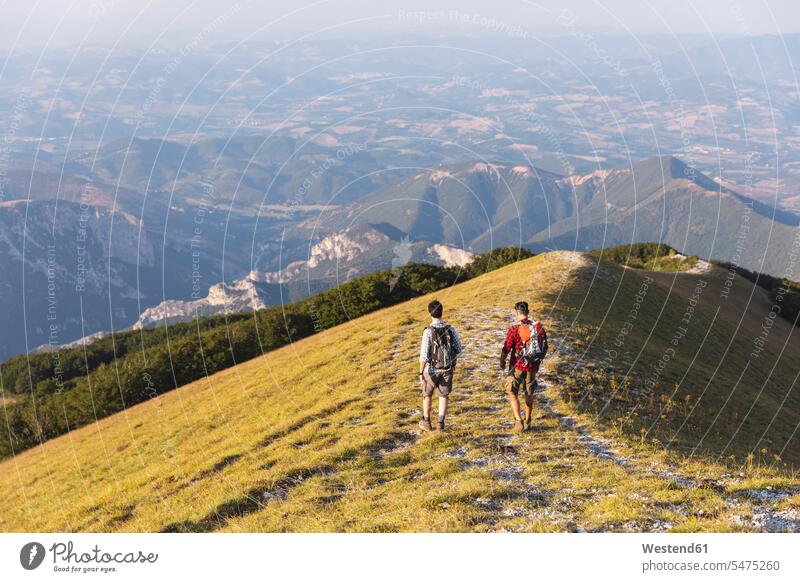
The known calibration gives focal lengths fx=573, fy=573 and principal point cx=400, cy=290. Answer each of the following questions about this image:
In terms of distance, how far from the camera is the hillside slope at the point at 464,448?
46.8 ft

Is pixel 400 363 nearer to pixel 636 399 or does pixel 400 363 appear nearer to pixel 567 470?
pixel 636 399

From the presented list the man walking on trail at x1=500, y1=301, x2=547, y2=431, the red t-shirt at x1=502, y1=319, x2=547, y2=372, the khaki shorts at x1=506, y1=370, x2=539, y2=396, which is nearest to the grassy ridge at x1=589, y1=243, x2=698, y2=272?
the red t-shirt at x1=502, y1=319, x2=547, y2=372

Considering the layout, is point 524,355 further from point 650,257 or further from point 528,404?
point 650,257

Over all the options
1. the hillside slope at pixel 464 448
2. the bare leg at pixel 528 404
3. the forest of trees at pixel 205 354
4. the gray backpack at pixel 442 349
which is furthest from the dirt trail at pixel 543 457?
the forest of trees at pixel 205 354

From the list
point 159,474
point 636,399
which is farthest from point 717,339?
point 159,474

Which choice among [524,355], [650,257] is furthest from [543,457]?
[650,257]

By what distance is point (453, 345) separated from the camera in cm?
1909

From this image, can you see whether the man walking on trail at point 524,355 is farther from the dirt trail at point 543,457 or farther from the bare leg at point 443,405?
the bare leg at point 443,405
